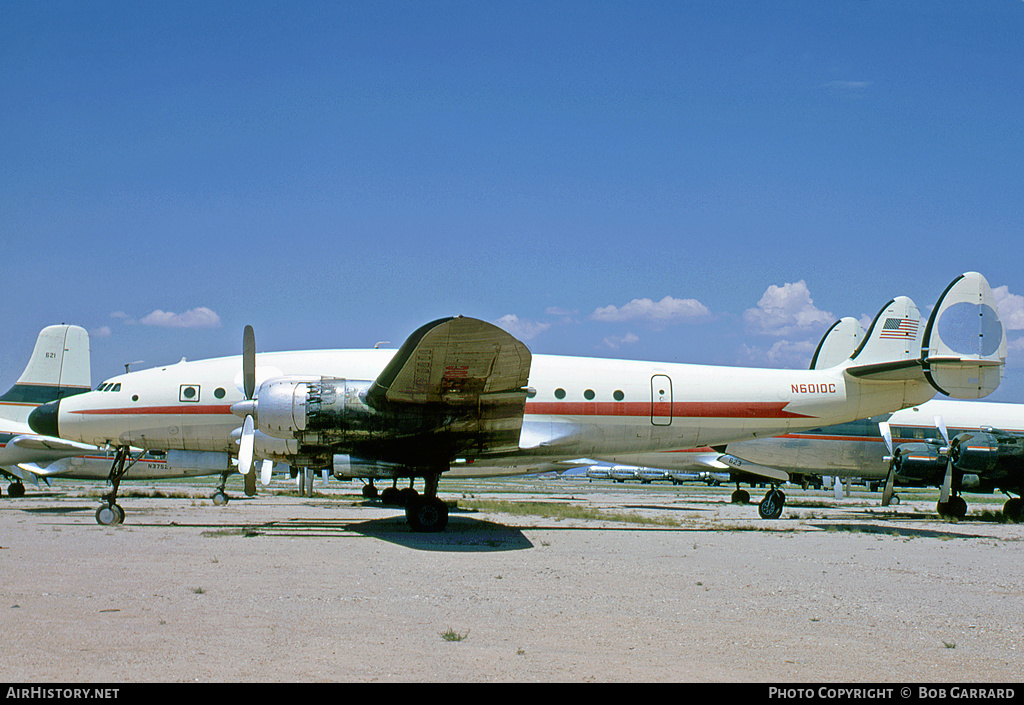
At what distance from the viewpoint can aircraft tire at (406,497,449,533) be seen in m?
15.1

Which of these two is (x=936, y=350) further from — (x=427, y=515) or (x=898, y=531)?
(x=427, y=515)

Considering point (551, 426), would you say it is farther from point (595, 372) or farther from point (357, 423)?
point (357, 423)

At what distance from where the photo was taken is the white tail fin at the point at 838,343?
67.0ft

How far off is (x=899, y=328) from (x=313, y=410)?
1281 centimetres

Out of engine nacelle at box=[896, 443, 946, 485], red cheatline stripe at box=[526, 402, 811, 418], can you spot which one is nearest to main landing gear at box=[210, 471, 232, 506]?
red cheatline stripe at box=[526, 402, 811, 418]

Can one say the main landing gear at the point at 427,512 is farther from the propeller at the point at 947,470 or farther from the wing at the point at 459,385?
the propeller at the point at 947,470

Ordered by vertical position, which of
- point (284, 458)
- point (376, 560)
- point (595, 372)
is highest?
point (595, 372)

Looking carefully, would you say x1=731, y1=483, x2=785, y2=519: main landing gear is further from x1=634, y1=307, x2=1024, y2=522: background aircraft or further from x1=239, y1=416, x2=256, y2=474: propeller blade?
x1=239, y1=416, x2=256, y2=474: propeller blade

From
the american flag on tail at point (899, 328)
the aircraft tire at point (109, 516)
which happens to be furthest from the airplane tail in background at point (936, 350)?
the aircraft tire at point (109, 516)

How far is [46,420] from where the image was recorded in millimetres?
17234

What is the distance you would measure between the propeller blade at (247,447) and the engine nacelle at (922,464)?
18102 mm
